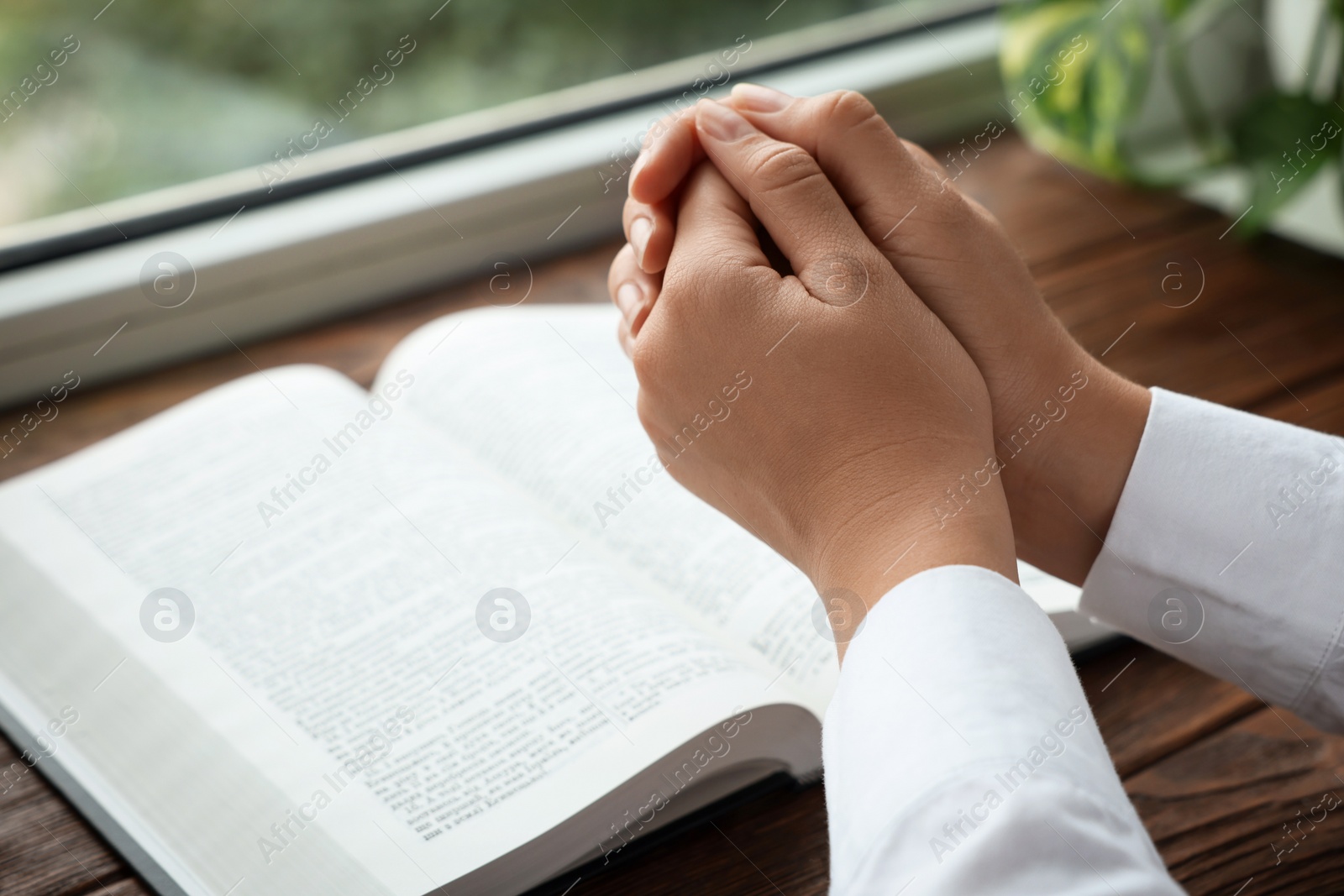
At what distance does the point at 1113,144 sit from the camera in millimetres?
1006

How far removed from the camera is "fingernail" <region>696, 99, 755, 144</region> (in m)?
0.57

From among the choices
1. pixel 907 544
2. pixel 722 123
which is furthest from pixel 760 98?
pixel 907 544

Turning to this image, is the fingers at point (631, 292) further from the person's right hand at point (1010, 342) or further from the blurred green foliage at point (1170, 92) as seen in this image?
the blurred green foliage at point (1170, 92)

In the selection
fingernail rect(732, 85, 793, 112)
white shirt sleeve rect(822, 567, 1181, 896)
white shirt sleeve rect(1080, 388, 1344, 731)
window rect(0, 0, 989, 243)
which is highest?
window rect(0, 0, 989, 243)

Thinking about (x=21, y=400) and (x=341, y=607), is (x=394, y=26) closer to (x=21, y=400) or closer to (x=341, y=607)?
(x=21, y=400)

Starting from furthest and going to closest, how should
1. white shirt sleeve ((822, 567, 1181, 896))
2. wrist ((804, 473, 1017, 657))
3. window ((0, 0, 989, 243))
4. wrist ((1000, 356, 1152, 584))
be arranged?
window ((0, 0, 989, 243))
wrist ((1000, 356, 1152, 584))
wrist ((804, 473, 1017, 657))
white shirt sleeve ((822, 567, 1181, 896))

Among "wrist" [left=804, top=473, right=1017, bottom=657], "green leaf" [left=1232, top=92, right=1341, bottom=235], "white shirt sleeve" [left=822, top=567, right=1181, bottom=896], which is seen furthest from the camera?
"green leaf" [left=1232, top=92, right=1341, bottom=235]

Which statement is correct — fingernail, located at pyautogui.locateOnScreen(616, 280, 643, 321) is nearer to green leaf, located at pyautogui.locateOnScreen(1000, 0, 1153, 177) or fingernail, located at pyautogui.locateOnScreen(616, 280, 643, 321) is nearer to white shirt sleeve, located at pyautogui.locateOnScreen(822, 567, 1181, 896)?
white shirt sleeve, located at pyautogui.locateOnScreen(822, 567, 1181, 896)

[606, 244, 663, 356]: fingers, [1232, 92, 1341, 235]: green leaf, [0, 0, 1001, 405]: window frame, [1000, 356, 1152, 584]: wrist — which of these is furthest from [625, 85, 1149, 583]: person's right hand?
[0, 0, 1001, 405]: window frame

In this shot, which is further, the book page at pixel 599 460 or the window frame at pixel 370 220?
the window frame at pixel 370 220

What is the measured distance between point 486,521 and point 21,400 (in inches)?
21.3

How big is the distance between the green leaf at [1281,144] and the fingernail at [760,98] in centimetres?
52

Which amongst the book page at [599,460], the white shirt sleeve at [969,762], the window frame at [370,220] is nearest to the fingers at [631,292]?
the book page at [599,460]

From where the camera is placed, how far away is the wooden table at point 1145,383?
487 millimetres
